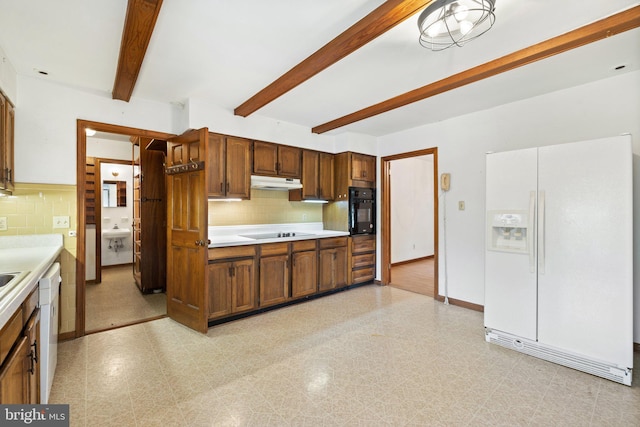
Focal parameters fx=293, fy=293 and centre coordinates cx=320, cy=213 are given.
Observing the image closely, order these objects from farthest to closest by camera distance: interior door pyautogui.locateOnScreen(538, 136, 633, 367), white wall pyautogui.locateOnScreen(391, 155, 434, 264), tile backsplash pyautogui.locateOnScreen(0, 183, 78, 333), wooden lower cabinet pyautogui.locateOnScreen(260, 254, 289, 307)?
white wall pyautogui.locateOnScreen(391, 155, 434, 264) → wooden lower cabinet pyautogui.locateOnScreen(260, 254, 289, 307) → tile backsplash pyautogui.locateOnScreen(0, 183, 78, 333) → interior door pyautogui.locateOnScreen(538, 136, 633, 367)

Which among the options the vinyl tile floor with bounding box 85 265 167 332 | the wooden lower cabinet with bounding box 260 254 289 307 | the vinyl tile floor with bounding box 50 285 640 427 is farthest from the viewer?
the wooden lower cabinet with bounding box 260 254 289 307

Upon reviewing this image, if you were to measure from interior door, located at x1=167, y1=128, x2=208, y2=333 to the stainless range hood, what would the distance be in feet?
2.74

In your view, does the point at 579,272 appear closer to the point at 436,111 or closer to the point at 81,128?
the point at 436,111

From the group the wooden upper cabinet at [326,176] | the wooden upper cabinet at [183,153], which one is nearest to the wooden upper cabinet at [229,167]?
the wooden upper cabinet at [183,153]

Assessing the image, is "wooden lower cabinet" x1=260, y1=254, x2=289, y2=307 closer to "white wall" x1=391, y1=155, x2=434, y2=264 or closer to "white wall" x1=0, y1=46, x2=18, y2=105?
"white wall" x1=0, y1=46, x2=18, y2=105

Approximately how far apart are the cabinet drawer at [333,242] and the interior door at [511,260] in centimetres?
207

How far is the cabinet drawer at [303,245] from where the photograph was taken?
385cm

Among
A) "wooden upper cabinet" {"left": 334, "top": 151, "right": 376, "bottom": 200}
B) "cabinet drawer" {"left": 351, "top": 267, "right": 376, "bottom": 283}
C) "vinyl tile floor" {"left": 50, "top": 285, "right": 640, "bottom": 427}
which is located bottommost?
"vinyl tile floor" {"left": 50, "top": 285, "right": 640, "bottom": 427}

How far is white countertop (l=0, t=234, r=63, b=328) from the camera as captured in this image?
119cm

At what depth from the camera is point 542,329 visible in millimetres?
2504

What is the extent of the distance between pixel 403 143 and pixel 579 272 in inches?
111

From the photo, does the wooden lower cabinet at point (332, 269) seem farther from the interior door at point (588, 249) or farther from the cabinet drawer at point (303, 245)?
the interior door at point (588, 249)

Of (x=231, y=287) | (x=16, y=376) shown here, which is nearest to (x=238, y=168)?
(x=231, y=287)

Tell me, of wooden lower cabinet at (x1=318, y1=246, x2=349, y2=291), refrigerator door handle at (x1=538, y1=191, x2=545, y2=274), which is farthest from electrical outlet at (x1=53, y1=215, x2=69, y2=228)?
refrigerator door handle at (x1=538, y1=191, x2=545, y2=274)
